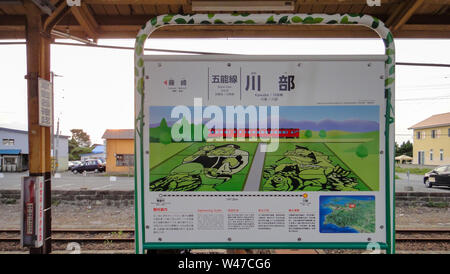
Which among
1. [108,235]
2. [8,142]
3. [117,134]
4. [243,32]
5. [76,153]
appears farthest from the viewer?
[76,153]

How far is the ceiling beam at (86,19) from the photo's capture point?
9.94 feet

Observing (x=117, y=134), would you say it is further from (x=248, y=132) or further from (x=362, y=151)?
(x=362, y=151)

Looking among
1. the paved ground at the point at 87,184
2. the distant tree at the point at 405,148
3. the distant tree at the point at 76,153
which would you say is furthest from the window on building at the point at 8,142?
the distant tree at the point at 405,148

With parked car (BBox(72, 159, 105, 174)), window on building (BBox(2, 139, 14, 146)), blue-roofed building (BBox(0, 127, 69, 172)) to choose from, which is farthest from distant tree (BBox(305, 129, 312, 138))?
window on building (BBox(2, 139, 14, 146))

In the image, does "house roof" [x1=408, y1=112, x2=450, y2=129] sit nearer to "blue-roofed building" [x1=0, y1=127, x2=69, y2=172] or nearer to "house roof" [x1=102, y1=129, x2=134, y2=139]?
"house roof" [x1=102, y1=129, x2=134, y2=139]

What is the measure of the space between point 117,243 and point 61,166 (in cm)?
3821

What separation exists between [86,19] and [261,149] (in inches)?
111

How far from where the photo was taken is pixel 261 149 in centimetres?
220

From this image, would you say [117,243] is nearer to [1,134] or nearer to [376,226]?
[376,226]

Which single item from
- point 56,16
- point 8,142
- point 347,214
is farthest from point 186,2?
point 8,142

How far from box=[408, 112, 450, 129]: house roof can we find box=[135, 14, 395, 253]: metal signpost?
131ft

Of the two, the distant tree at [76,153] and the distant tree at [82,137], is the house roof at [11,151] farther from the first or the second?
the distant tree at [82,137]
